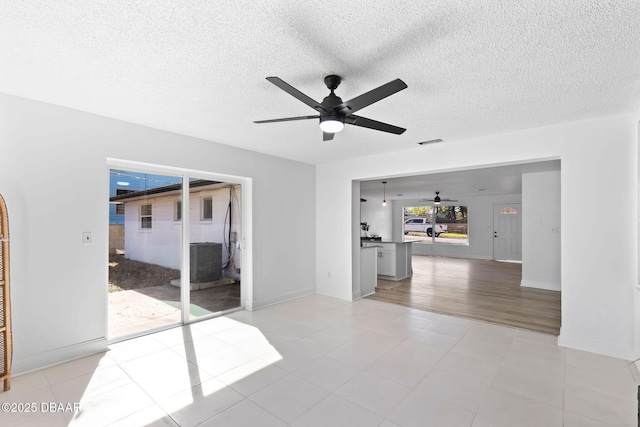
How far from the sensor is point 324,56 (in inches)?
81.0

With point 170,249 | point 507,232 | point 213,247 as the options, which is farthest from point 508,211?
point 170,249

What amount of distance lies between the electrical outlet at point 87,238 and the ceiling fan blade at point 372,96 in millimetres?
2818

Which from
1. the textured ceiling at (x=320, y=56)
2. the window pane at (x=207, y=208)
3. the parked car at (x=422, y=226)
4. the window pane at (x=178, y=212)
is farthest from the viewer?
the parked car at (x=422, y=226)

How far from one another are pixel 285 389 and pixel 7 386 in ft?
7.34

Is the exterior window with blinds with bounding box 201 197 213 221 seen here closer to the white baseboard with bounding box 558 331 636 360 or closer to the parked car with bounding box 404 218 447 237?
the white baseboard with bounding box 558 331 636 360

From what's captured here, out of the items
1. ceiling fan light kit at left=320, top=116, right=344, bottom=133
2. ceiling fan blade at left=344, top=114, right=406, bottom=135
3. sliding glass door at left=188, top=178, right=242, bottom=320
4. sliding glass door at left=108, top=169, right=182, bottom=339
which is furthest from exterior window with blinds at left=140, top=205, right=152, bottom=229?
Result: ceiling fan blade at left=344, top=114, right=406, bottom=135

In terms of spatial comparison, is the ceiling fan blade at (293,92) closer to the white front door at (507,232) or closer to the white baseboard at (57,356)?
the white baseboard at (57,356)

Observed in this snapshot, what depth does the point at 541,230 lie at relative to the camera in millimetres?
6320

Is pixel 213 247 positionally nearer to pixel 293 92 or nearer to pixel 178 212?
pixel 178 212

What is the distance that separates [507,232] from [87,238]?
38.6 ft

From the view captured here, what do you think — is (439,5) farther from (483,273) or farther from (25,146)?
(483,273)

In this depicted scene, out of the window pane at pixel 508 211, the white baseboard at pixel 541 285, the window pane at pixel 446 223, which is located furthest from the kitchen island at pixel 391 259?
the window pane at pixel 446 223

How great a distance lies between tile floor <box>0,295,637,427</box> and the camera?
212 centimetres

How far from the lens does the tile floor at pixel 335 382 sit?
212cm
